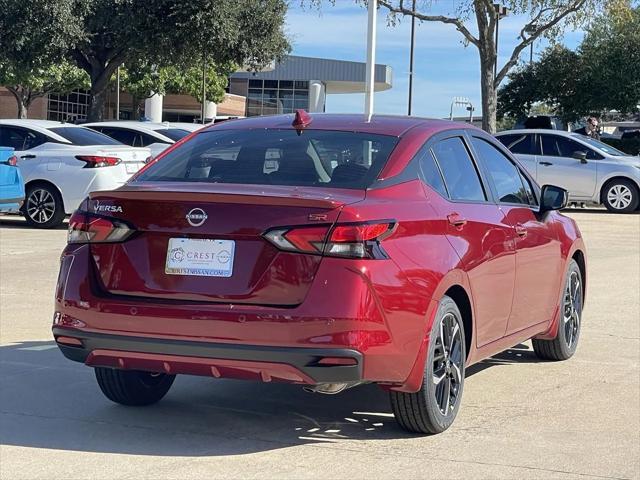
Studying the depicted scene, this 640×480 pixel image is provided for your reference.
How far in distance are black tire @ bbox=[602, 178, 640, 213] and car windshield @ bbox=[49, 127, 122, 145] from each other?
415 inches

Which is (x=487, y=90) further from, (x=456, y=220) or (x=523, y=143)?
(x=456, y=220)

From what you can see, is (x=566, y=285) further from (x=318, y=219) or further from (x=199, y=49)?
(x=199, y=49)

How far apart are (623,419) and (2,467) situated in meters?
3.40

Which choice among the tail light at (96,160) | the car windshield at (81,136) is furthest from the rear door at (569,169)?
the tail light at (96,160)

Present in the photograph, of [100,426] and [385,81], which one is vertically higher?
[385,81]

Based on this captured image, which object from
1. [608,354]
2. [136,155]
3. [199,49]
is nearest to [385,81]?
[199,49]

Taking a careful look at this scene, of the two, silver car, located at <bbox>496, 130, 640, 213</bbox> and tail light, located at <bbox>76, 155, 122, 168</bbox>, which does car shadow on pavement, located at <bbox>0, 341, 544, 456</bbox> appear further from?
silver car, located at <bbox>496, 130, 640, 213</bbox>

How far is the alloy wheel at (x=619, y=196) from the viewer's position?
22.2m

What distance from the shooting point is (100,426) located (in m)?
5.64

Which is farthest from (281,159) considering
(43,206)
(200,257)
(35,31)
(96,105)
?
(96,105)

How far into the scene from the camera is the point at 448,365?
563 centimetres

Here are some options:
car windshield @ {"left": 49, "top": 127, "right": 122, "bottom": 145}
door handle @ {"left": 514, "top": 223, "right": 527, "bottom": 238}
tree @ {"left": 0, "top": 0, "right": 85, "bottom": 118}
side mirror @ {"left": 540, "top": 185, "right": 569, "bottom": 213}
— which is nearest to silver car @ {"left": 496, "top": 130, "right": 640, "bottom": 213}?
car windshield @ {"left": 49, "top": 127, "right": 122, "bottom": 145}

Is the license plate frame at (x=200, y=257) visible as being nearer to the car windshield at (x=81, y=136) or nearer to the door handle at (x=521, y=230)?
the door handle at (x=521, y=230)

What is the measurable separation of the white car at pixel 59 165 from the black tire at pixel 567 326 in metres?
9.57
